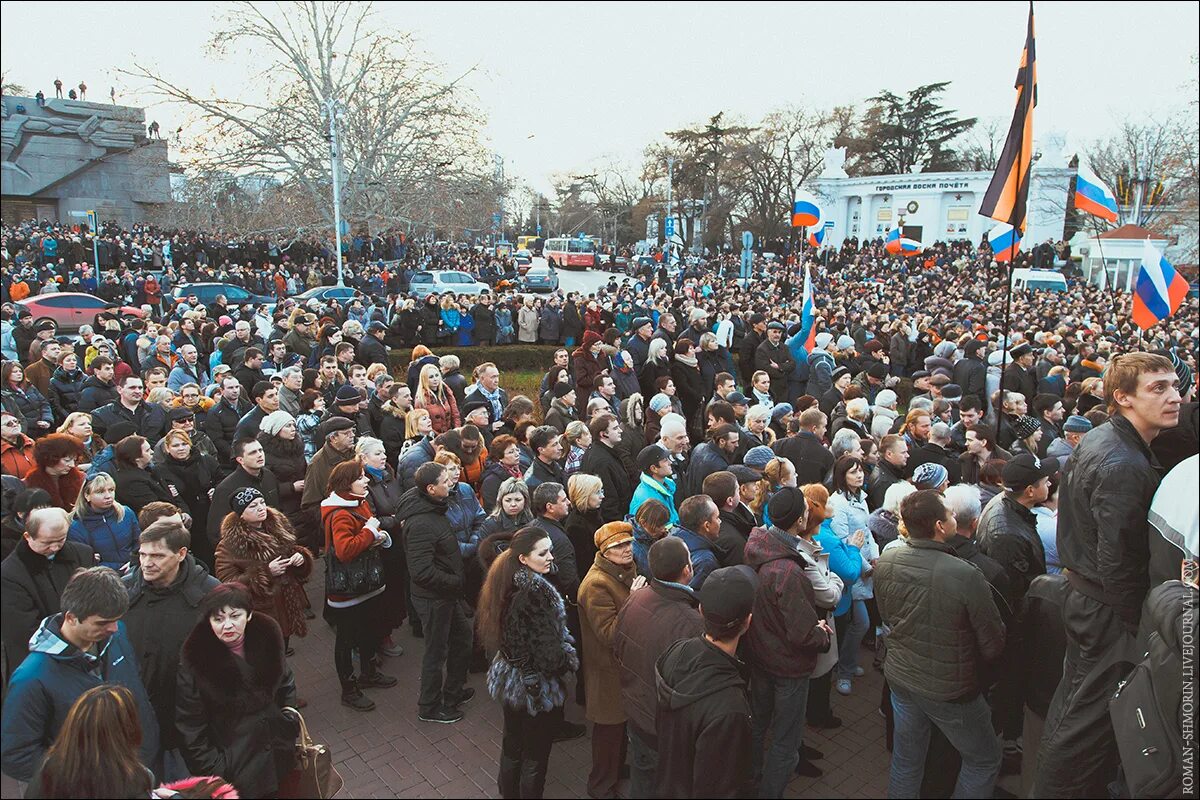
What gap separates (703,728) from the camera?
2.95 metres

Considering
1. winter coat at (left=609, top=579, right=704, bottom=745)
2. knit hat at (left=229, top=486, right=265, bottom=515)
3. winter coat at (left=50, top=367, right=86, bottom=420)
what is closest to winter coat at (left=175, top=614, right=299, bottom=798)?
knit hat at (left=229, top=486, right=265, bottom=515)

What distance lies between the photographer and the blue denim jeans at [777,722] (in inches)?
160

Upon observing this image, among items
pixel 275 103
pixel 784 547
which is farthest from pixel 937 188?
pixel 784 547

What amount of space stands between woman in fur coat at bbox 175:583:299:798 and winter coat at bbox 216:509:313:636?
1.04 meters

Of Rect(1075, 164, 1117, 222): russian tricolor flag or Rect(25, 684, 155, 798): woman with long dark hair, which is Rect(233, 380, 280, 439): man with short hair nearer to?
Rect(25, 684, 155, 798): woman with long dark hair

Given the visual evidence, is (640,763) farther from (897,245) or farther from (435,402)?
(897,245)

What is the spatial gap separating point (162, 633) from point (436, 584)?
1519mm

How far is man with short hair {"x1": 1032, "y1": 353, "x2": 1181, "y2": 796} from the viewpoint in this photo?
3174 mm

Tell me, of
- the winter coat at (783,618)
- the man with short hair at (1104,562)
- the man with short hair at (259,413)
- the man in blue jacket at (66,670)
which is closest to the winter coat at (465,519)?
the winter coat at (783,618)

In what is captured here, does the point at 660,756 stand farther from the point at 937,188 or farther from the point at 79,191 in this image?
the point at 79,191

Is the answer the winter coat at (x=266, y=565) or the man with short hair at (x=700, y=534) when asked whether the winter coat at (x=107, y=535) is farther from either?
the man with short hair at (x=700, y=534)

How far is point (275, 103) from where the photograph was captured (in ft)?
80.9

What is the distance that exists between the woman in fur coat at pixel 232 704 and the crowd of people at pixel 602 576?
0.01 m

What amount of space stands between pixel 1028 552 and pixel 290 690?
386 cm
